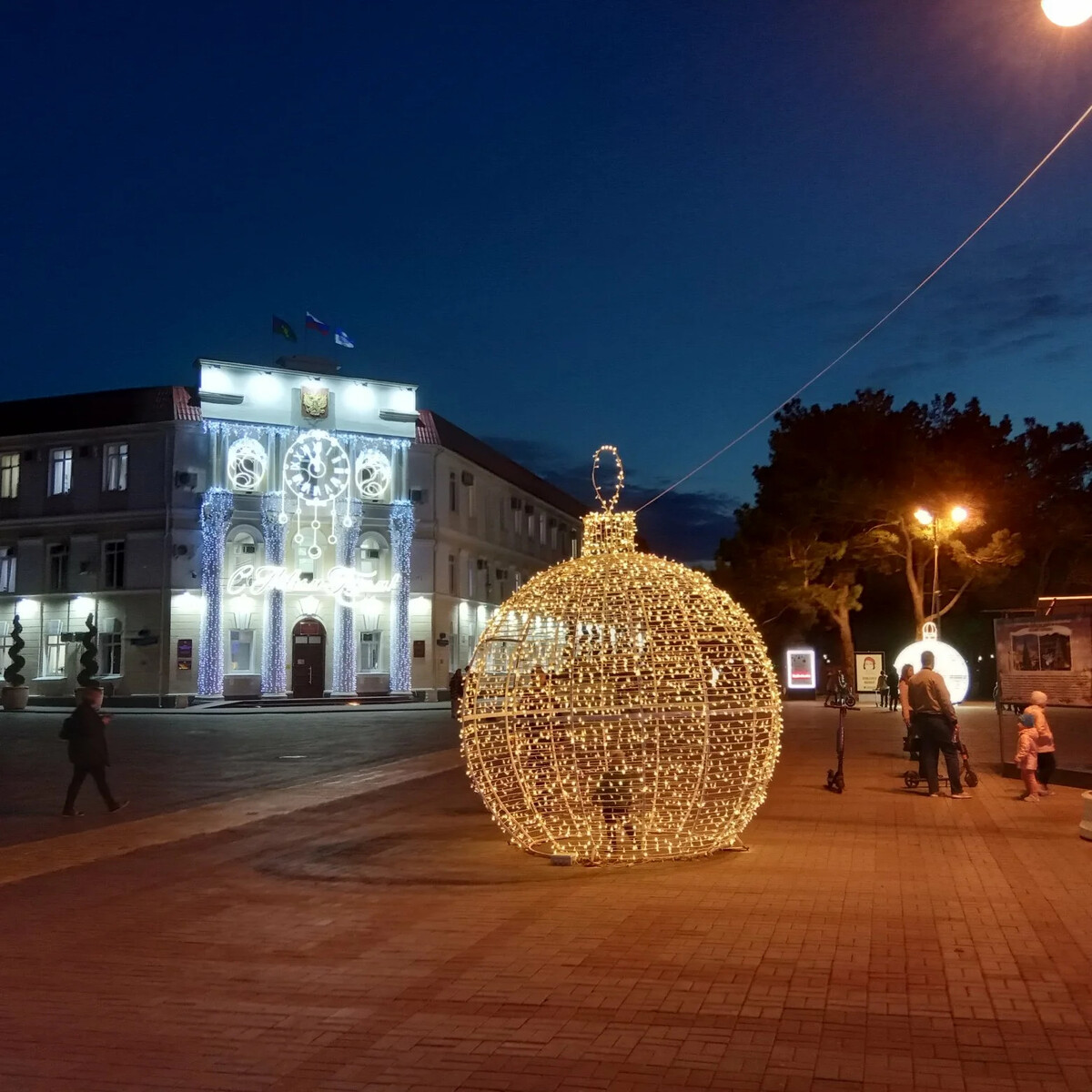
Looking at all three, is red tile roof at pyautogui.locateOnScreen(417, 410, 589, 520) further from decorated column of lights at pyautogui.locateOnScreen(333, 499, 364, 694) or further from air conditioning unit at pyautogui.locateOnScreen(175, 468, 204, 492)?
air conditioning unit at pyautogui.locateOnScreen(175, 468, 204, 492)

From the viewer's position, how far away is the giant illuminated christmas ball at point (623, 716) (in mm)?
9695

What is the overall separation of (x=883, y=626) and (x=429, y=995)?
52508 millimetres

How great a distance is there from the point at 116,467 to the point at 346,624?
10.7 m

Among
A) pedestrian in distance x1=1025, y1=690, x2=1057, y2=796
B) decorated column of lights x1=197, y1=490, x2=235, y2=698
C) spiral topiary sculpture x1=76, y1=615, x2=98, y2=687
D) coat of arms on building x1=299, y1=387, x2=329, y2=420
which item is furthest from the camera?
coat of arms on building x1=299, y1=387, x2=329, y2=420

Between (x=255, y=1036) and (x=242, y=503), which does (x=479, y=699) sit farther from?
(x=242, y=503)

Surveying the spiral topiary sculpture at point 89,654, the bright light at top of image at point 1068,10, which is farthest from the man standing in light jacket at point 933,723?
the spiral topiary sculpture at point 89,654

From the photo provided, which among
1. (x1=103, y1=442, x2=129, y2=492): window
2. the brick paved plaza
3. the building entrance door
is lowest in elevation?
the brick paved plaza

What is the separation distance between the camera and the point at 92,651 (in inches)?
1655

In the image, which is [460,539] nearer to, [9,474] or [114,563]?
[114,563]

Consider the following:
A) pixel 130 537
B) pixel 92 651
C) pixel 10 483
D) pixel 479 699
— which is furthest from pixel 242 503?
pixel 479 699

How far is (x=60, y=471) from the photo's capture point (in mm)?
46688

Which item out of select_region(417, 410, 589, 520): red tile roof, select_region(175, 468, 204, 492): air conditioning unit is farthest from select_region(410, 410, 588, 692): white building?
select_region(175, 468, 204, 492): air conditioning unit

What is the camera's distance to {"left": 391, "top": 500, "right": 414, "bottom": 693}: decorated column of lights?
152ft

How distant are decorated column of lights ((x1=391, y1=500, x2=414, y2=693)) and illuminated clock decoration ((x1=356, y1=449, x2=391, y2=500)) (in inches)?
32.7
